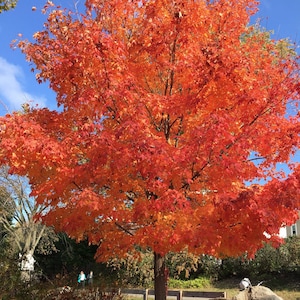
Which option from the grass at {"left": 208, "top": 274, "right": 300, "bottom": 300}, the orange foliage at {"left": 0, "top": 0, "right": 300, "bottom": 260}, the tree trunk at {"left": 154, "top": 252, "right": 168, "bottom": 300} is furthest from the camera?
the grass at {"left": 208, "top": 274, "right": 300, "bottom": 300}

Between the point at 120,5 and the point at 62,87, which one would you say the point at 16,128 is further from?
the point at 120,5

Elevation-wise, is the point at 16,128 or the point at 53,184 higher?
the point at 16,128

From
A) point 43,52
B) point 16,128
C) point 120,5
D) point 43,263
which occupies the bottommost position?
point 43,263

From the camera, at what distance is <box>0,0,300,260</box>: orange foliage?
6902 millimetres

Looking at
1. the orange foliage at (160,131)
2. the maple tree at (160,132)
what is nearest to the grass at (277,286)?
the maple tree at (160,132)

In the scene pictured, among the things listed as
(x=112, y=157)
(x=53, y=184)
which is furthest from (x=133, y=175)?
(x=53, y=184)

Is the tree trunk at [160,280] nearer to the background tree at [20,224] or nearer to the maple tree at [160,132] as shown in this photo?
the maple tree at [160,132]

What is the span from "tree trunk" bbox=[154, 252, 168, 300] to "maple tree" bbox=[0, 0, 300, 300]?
2.1 inches

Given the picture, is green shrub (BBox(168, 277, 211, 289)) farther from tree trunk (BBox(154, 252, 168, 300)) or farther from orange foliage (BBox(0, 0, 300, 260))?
orange foliage (BBox(0, 0, 300, 260))

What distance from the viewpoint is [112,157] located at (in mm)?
7172

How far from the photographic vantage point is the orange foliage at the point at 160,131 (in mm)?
6902

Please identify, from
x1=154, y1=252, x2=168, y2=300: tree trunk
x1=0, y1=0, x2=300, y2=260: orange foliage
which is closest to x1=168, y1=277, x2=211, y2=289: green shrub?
x1=154, y1=252, x2=168, y2=300: tree trunk

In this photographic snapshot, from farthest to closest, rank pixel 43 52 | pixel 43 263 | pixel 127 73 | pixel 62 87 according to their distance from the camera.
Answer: pixel 43 263
pixel 43 52
pixel 62 87
pixel 127 73

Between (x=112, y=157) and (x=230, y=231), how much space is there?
97.4 inches
